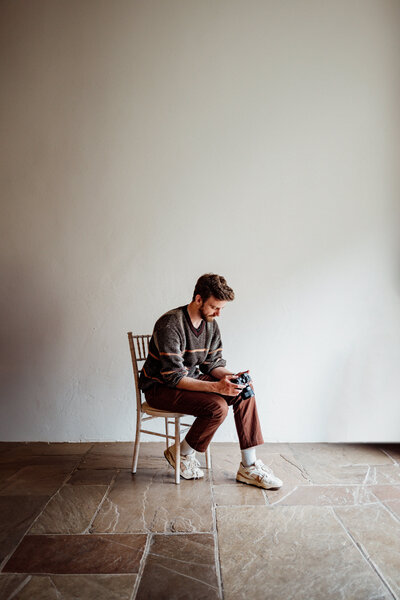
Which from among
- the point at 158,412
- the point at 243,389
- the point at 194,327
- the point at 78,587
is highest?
the point at 194,327

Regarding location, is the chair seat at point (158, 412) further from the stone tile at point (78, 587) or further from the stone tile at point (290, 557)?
the stone tile at point (78, 587)

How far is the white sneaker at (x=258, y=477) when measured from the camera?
2.40 meters

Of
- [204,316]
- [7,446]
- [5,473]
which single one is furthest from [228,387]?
[7,446]

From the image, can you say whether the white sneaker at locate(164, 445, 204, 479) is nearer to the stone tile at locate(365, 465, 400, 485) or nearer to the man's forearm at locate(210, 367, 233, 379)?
the man's forearm at locate(210, 367, 233, 379)

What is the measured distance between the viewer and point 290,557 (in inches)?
68.5

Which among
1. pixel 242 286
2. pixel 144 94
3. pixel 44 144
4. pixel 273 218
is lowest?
pixel 242 286

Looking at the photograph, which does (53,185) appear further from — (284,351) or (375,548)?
(375,548)

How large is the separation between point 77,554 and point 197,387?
38.2 inches

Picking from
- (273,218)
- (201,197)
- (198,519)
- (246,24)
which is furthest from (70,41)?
(198,519)

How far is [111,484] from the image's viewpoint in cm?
249

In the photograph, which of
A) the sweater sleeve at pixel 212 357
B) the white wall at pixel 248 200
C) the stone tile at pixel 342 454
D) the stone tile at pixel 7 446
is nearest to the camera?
the sweater sleeve at pixel 212 357

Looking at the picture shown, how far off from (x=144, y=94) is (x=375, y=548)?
309cm

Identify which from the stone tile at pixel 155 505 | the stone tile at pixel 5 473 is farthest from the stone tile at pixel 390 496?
the stone tile at pixel 5 473

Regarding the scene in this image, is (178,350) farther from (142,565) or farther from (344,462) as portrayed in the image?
(344,462)
